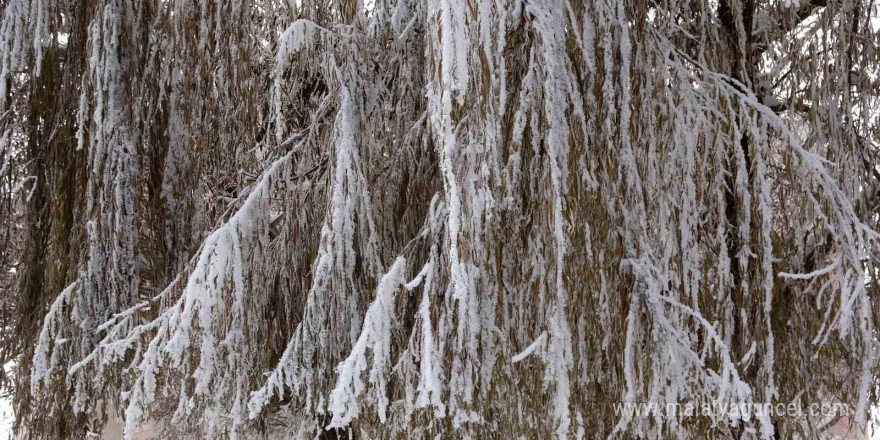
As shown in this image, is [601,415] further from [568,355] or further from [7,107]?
[7,107]

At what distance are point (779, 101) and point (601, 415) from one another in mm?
1488

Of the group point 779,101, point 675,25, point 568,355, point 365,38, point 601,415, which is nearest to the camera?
point 568,355

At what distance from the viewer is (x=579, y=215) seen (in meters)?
1.68

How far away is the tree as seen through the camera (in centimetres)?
166

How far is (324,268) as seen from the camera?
201cm

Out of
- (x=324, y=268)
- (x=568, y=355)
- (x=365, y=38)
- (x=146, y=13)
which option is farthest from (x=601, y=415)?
(x=146, y=13)

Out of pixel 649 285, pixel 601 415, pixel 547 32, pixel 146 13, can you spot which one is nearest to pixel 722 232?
pixel 649 285

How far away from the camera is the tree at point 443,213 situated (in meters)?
1.66

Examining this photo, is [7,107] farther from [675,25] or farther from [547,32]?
[675,25]

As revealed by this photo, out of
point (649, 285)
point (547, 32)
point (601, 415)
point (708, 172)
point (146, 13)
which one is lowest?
point (601, 415)

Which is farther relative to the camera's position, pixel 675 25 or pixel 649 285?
pixel 675 25

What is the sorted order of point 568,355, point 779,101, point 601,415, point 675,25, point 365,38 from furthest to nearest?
A: point 779,101
point 675,25
point 365,38
point 601,415
point 568,355

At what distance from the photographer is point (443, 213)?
182 cm

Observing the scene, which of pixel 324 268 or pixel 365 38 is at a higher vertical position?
pixel 365 38
